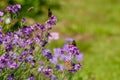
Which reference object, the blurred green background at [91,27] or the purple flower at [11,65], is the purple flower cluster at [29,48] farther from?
the blurred green background at [91,27]

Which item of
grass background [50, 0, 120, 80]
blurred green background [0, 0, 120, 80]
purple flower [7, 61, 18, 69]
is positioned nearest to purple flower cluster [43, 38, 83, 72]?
purple flower [7, 61, 18, 69]

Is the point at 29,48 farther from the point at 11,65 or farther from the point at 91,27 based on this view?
the point at 91,27

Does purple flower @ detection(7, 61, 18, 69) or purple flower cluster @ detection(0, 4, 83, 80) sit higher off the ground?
purple flower cluster @ detection(0, 4, 83, 80)

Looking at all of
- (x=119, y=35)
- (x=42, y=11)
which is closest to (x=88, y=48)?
(x=119, y=35)

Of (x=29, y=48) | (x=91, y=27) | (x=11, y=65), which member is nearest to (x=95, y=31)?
(x=91, y=27)

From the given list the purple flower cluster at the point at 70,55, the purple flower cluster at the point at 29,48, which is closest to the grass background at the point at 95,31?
the purple flower cluster at the point at 70,55

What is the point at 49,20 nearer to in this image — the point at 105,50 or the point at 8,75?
the point at 8,75

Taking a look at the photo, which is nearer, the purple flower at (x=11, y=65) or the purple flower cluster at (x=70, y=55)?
the purple flower at (x=11, y=65)

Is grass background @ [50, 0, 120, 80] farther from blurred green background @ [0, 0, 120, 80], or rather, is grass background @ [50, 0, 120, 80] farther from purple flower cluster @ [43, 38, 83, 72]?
purple flower cluster @ [43, 38, 83, 72]
